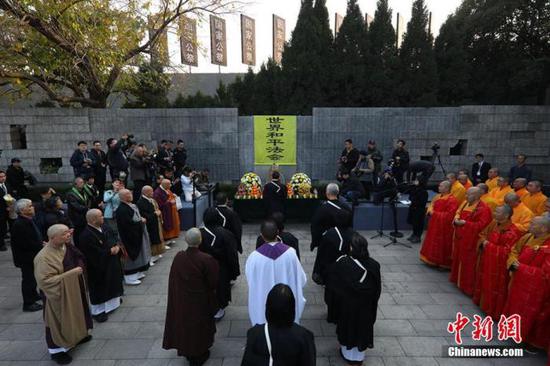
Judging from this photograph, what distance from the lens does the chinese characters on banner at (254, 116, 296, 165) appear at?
13164 mm

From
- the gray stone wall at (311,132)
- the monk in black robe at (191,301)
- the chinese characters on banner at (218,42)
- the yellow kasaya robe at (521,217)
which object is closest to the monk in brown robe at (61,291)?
the monk in black robe at (191,301)

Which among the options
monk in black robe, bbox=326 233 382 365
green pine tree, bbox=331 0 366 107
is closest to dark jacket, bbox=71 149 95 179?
monk in black robe, bbox=326 233 382 365

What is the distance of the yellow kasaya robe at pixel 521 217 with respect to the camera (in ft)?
18.7

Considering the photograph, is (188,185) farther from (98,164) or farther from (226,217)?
(226,217)

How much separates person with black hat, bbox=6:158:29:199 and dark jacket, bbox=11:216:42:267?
5.01 m

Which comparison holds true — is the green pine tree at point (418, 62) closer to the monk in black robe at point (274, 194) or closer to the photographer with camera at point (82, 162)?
the monk in black robe at point (274, 194)

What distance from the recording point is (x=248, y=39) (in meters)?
23.2

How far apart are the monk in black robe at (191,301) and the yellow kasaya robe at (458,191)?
5.67 metres

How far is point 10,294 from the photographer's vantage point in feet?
21.3

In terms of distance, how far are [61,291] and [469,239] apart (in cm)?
613

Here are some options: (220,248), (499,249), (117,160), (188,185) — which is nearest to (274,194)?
(188,185)

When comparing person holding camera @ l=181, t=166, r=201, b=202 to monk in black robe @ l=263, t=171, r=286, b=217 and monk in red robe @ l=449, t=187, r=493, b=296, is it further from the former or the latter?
monk in red robe @ l=449, t=187, r=493, b=296

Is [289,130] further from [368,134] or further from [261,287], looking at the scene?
[261,287]

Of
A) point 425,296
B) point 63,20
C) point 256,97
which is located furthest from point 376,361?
point 256,97
